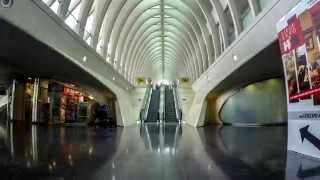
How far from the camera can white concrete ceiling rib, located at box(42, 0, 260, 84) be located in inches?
655

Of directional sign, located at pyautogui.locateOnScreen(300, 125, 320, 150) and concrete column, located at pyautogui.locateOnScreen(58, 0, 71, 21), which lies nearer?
directional sign, located at pyautogui.locateOnScreen(300, 125, 320, 150)

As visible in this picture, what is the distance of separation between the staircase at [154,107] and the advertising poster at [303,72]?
2785 cm

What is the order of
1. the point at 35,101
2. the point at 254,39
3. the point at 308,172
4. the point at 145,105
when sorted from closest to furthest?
the point at 308,172, the point at 254,39, the point at 35,101, the point at 145,105

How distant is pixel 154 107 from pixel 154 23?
1058cm

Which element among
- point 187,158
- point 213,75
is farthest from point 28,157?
point 213,75

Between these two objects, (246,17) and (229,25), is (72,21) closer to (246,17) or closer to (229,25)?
(246,17)

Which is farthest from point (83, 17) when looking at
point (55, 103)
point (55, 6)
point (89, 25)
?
point (55, 103)

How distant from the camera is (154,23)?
39.6 meters

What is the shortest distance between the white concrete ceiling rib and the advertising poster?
6133 mm

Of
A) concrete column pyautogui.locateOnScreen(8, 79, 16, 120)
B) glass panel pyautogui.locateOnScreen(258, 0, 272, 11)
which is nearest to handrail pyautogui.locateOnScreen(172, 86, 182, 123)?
concrete column pyautogui.locateOnScreen(8, 79, 16, 120)

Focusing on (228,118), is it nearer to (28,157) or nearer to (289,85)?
(289,85)

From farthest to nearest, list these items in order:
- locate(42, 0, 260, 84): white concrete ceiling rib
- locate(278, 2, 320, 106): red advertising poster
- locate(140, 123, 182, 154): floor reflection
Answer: locate(42, 0, 260, 84): white concrete ceiling rib < locate(140, 123, 182, 154): floor reflection < locate(278, 2, 320, 106): red advertising poster

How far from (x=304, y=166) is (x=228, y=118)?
1979 cm

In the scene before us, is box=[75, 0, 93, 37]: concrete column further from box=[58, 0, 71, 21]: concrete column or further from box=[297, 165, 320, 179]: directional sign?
box=[297, 165, 320, 179]: directional sign
